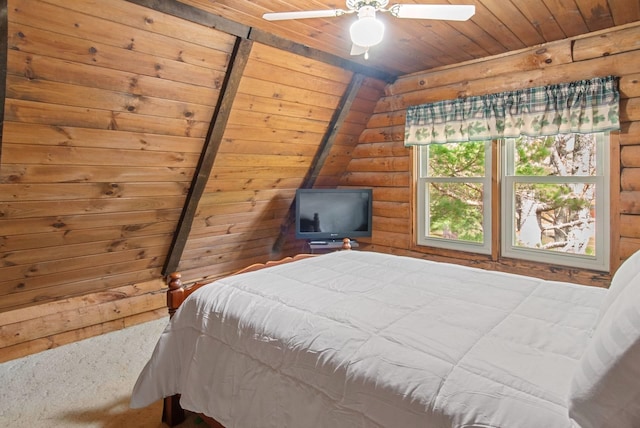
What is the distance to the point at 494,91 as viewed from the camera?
3262 millimetres

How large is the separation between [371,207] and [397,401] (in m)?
3.13

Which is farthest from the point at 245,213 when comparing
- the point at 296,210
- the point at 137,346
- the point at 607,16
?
the point at 607,16

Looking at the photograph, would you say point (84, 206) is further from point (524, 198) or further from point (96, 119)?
point (524, 198)

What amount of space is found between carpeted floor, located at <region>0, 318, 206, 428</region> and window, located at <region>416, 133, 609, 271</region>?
276 centimetres

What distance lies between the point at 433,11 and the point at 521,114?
167 centimetres

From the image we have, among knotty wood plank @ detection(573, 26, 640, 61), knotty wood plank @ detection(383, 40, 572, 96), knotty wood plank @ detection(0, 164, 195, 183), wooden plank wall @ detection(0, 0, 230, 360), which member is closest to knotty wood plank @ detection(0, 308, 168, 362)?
wooden plank wall @ detection(0, 0, 230, 360)

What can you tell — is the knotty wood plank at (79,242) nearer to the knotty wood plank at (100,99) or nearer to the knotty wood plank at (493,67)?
the knotty wood plank at (100,99)

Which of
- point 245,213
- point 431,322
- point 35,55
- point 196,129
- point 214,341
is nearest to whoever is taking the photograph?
point 431,322

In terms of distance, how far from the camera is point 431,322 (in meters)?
1.42

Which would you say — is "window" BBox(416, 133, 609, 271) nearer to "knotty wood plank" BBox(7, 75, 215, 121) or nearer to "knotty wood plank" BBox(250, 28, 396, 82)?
"knotty wood plank" BBox(250, 28, 396, 82)

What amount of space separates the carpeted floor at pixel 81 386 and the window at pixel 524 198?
2756 mm

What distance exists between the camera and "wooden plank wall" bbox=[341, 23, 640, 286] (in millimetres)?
2678

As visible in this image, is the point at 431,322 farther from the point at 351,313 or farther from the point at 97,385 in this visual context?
the point at 97,385

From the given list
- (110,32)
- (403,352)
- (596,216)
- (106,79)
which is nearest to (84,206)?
(106,79)
